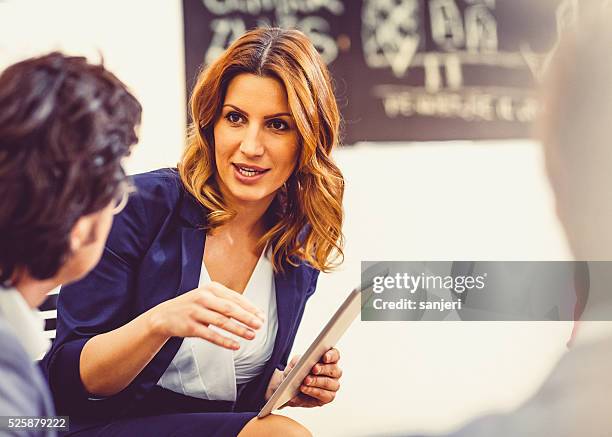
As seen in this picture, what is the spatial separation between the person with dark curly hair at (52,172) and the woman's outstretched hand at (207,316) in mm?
237

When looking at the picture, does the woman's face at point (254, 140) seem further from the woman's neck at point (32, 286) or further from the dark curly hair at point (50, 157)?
the woman's neck at point (32, 286)

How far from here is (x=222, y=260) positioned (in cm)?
210

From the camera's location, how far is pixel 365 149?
218 cm

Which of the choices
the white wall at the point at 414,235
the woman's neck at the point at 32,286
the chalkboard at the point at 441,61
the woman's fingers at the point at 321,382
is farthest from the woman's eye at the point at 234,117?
the woman's fingers at the point at 321,382

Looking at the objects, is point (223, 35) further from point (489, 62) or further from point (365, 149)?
point (489, 62)

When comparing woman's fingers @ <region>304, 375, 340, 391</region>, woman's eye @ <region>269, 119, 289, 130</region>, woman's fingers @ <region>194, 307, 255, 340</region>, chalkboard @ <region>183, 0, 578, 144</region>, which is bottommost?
woman's fingers @ <region>304, 375, 340, 391</region>

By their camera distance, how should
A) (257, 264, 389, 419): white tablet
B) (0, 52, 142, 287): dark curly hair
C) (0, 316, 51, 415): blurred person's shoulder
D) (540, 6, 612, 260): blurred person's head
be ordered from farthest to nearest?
(540, 6, 612, 260): blurred person's head
(257, 264, 389, 419): white tablet
(0, 52, 142, 287): dark curly hair
(0, 316, 51, 415): blurred person's shoulder

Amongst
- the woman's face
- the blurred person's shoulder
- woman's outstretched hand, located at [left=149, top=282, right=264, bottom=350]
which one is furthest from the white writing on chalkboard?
the blurred person's shoulder

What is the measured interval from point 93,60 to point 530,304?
1394 mm

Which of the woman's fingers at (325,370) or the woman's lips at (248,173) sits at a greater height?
the woman's lips at (248,173)

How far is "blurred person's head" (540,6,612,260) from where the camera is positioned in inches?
87.8

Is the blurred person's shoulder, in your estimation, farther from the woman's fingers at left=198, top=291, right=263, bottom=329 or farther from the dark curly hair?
the woman's fingers at left=198, top=291, right=263, bottom=329

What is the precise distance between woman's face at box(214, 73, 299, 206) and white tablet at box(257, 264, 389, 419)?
385 millimetres

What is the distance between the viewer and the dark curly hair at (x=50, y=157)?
5.33 ft
